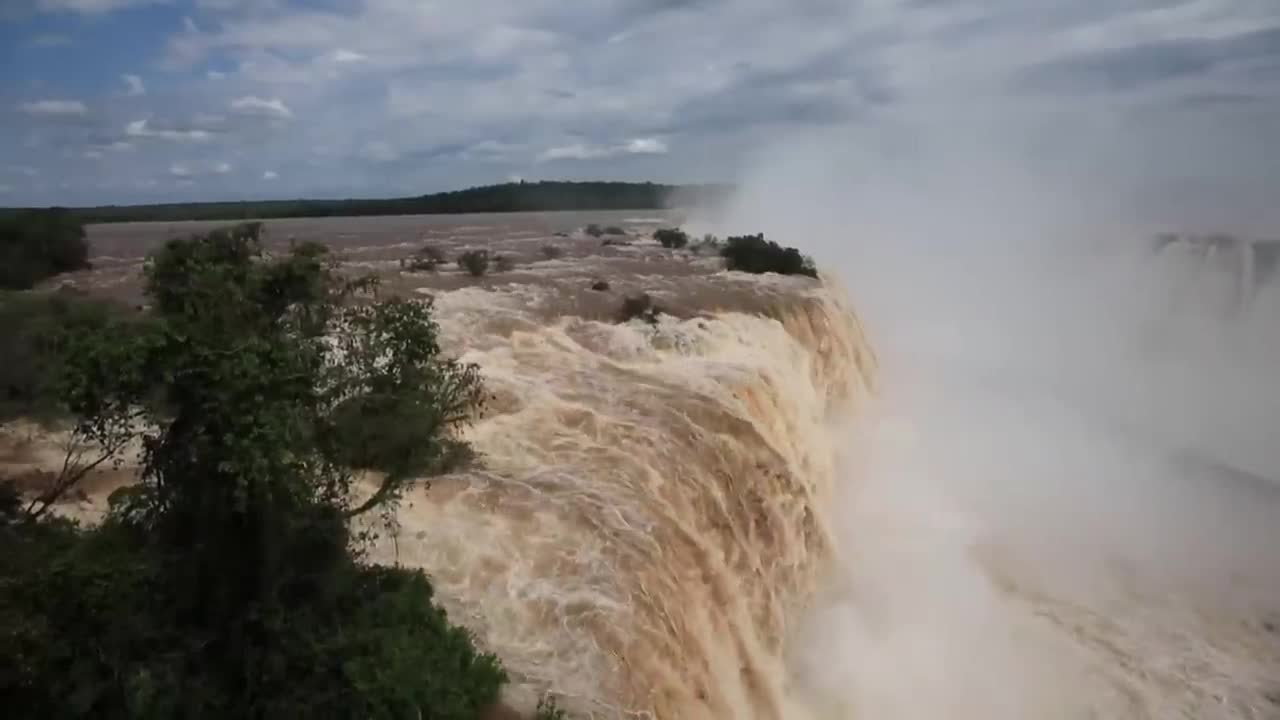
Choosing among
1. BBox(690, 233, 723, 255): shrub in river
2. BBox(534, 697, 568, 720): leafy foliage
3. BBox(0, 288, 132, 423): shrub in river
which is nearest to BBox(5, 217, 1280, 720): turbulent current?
BBox(534, 697, 568, 720): leafy foliage

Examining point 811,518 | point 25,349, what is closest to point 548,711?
point 811,518

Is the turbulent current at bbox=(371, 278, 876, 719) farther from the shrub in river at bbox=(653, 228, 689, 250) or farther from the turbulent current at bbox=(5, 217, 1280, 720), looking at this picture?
the shrub in river at bbox=(653, 228, 689, 250)

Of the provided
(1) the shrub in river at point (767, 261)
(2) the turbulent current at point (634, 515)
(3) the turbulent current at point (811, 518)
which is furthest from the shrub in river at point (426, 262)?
(1) the shrub in river at point (767, 261)

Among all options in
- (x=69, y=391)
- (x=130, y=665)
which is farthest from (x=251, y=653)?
(x=69, y=391)

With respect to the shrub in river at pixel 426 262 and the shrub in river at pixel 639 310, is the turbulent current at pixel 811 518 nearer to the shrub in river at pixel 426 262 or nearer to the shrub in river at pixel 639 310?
the shrub in river at pixel 639 310

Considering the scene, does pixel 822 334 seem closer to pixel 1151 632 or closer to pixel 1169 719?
pixel 1151 632
